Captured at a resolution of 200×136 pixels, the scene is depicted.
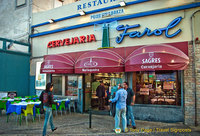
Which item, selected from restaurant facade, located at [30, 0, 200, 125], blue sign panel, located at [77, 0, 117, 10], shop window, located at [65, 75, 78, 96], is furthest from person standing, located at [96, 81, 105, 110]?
blue sign panel, located at [77, 0, 117, 10]

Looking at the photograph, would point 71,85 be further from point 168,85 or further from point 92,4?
point 168,85

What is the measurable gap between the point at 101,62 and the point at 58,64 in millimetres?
3149

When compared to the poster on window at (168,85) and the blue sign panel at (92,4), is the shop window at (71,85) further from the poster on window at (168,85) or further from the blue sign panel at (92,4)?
the poster on window at (168,85)

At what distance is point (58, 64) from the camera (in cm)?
1130

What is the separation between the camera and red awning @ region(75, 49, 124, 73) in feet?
30.7

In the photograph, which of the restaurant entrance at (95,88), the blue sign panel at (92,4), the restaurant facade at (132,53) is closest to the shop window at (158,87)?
the restaurant facade at (132,53)

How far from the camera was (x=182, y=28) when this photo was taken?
865 cm

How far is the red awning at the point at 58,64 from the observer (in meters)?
11.1

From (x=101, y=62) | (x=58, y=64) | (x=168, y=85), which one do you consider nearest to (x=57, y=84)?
(x=58, y=64)

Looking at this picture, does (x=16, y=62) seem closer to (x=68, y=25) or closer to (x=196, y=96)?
(x=68, y=25)

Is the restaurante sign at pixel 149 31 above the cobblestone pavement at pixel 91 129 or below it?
above

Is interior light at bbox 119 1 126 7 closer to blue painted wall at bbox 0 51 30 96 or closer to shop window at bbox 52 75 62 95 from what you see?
shop window at bbox 52 75 62 95

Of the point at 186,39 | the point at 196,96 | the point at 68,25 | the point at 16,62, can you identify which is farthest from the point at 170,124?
the point at 16,62

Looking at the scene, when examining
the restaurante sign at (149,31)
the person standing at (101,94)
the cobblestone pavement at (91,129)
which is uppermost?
the restaurante sign at (149,31)
